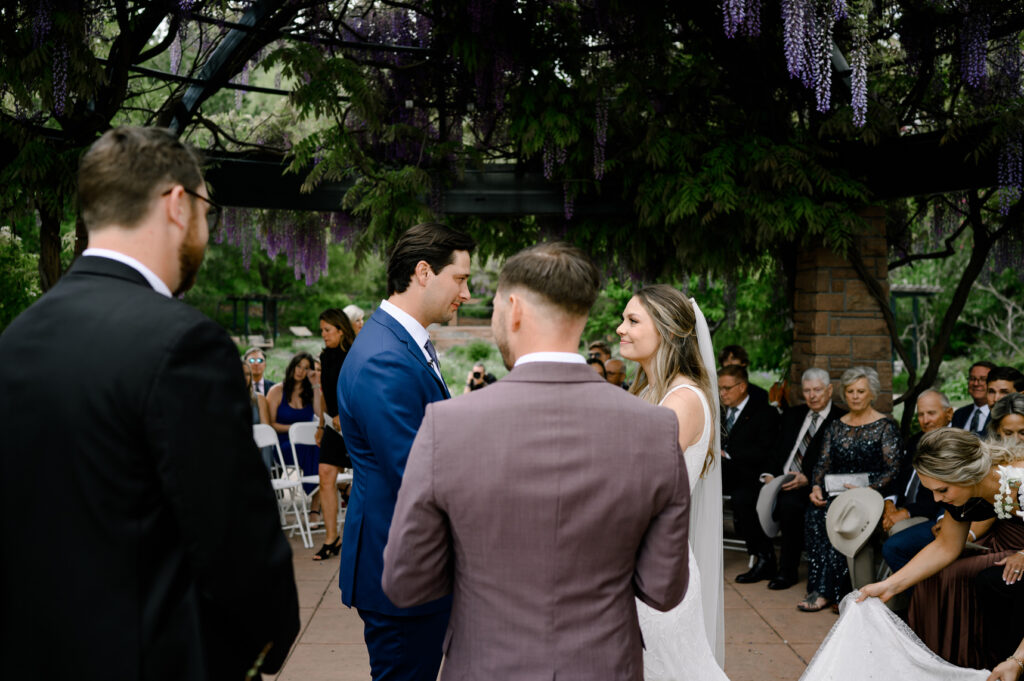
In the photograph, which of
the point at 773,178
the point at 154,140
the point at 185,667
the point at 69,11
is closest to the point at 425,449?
the point at 185,667

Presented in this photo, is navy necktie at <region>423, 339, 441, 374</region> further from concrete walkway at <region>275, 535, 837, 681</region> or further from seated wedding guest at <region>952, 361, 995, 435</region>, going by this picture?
seated wedding guest at <region>952, 361, 995, 435</region>

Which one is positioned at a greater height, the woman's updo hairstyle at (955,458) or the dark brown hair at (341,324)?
the dark brown hair at (341,324)

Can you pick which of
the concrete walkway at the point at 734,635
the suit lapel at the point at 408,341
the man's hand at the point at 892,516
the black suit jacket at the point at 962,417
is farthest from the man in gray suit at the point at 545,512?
the black suit jacket at the point at 962,417

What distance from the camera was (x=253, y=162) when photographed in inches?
274

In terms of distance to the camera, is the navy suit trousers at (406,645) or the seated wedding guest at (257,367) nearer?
the navy suit trousers at (406,645)

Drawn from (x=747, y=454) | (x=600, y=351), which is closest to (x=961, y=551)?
(x=747, y=454)

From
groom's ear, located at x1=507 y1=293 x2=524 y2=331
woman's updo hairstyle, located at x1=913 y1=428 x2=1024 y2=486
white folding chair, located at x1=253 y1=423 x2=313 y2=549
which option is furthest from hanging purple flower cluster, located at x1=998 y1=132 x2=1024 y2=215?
white folding chair, located at x1=253 y1=423 x2=313 y2=549

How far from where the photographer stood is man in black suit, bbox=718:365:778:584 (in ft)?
20.7

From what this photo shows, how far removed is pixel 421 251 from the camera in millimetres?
2670

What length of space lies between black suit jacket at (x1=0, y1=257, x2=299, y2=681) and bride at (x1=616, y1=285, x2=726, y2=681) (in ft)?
5.98

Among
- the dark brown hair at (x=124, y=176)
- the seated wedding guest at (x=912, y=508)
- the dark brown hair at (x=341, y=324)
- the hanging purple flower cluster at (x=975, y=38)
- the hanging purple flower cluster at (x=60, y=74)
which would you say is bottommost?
the seated wedding guest at (x=912, y=508)

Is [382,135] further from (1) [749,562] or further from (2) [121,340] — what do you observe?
(2) [121,340]

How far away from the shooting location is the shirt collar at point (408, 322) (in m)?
2.56

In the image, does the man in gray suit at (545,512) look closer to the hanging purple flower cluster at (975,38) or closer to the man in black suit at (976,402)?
the man in black suit at (976,402)
